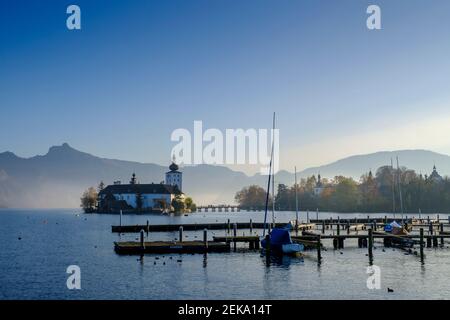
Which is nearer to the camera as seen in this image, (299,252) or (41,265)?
(41,265)

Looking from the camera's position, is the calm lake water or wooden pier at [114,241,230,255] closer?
the calm lake water

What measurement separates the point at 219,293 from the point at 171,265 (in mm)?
13608

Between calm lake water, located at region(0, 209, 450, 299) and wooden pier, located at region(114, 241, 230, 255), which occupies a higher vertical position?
wooden pier, located at region(114, 241, 230, 255)

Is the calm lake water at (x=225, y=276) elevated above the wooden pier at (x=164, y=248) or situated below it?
below

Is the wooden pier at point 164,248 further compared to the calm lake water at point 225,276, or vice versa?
the wooden pier at point 164,248

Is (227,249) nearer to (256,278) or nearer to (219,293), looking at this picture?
(256,278)

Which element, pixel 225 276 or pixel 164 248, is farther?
pixel 164 248

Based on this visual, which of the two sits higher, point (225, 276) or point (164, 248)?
point (164, 248)

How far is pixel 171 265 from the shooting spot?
48281mm
